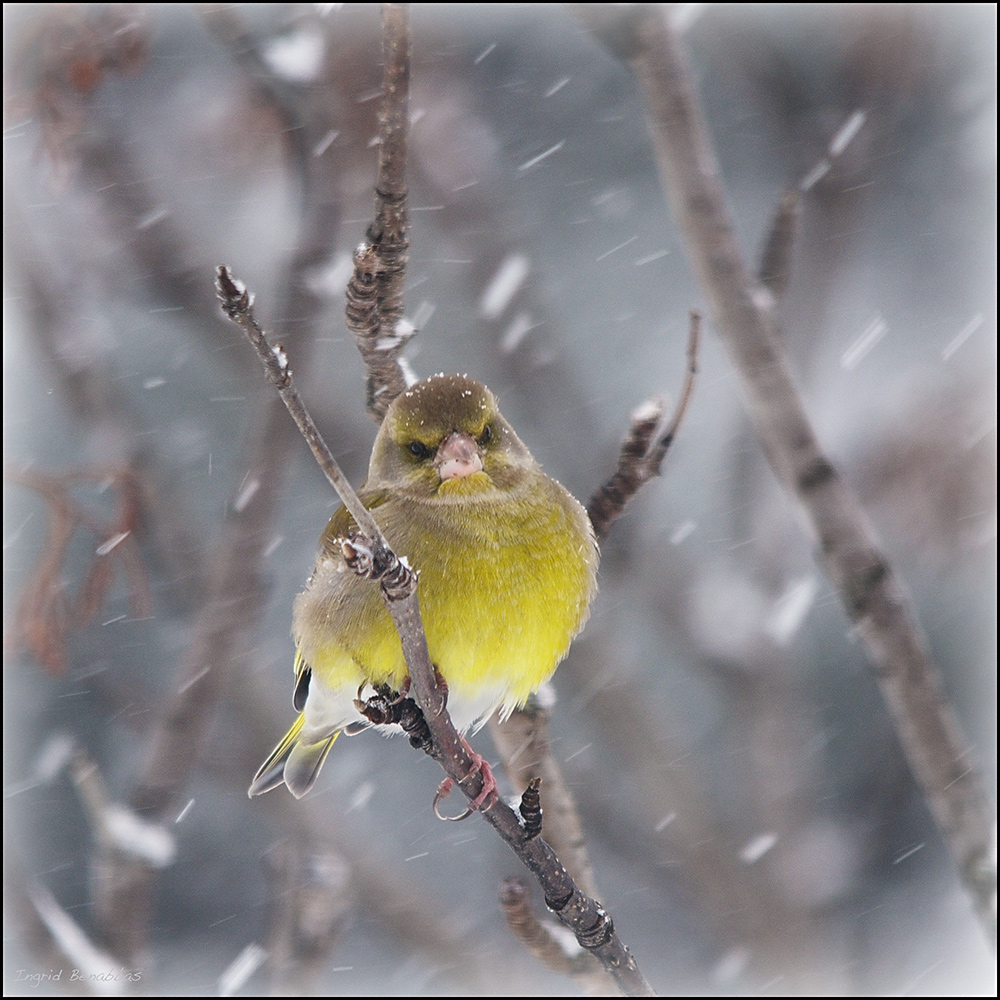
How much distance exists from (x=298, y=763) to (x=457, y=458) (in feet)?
4.75

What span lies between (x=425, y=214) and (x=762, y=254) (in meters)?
3.75

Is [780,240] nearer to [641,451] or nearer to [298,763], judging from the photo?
[641,451]

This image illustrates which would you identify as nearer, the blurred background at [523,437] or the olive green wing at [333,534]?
the olive green wing at [333,534]

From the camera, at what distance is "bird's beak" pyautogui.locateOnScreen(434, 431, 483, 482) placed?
279cm

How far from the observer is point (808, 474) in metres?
3.20

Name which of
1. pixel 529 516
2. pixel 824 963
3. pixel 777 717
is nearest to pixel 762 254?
pixel 529 516

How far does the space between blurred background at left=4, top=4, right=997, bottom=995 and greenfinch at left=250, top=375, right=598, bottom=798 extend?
4.36 feet

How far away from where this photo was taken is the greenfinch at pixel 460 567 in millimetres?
2803

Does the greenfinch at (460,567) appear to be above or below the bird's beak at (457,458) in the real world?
below

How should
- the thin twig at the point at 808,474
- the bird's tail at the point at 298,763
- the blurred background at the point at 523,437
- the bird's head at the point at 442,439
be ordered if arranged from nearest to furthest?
the bird's head at the point at 442,439 < the thin twig at the point at 808,474 < the bird's tail at the point at 298,763 < the blurred background at the point at 523,437

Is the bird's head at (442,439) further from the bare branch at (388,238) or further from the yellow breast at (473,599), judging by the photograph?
the bare branch at (388,238)

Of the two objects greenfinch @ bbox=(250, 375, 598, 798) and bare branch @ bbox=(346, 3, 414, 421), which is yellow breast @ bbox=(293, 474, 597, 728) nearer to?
greenfinch @ bbox=(250, 375, 598, 798)

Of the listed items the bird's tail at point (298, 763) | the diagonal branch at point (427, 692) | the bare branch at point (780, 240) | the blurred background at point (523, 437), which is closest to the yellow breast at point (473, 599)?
the diagonal branch at point (427, 692)

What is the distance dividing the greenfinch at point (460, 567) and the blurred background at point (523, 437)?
1.33m
